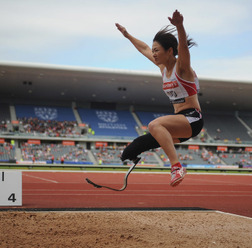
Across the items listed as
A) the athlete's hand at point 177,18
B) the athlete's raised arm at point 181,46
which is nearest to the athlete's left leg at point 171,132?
the athlete's raised arm at point 181,46

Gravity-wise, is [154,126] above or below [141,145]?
above

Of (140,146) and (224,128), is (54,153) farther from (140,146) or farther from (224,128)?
(140,146)

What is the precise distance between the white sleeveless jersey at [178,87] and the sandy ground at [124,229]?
90.4 inches

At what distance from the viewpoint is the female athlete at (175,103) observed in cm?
418

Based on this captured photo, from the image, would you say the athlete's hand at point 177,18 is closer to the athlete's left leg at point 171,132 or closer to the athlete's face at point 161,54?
the athlete's face at point 161,54

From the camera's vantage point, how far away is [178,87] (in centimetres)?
433

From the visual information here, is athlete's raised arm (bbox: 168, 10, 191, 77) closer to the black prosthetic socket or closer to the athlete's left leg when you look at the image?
the athlete's left leg

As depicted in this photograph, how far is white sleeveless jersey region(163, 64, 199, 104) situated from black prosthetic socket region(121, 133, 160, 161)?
545mm

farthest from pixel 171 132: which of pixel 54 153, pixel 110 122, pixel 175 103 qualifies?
pixel 110 122

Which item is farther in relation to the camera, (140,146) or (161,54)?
(140,146)

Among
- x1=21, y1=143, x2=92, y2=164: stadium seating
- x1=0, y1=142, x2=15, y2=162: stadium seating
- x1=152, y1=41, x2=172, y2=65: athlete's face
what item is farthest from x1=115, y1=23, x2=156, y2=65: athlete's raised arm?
x1=0, y1=142, x2=15, y2=162: stadium seating

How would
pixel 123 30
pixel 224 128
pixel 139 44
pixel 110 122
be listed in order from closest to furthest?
pixel 139 44 < pixel 123 30 < pixel 110 122 < pixel 224 128

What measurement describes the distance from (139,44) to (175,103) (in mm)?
1217

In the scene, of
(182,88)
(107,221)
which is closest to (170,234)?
(107,221)
